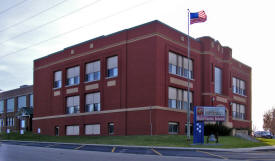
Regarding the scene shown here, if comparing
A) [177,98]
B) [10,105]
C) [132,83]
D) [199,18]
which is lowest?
[10,105]

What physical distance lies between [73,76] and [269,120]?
66.1 m

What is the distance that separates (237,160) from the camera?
19031 mm

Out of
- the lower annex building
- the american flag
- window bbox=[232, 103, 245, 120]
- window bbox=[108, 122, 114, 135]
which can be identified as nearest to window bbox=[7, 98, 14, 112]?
the lower annex building

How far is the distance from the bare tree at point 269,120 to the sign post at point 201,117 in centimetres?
6676

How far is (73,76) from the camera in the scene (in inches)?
1965

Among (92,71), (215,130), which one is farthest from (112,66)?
(215,130)

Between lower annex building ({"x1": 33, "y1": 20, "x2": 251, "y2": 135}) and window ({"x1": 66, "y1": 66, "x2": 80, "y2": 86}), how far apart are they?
14 cm

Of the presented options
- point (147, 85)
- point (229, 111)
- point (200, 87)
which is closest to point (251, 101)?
point (229, 111)

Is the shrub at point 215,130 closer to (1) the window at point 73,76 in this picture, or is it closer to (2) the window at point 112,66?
(2) the window at point 112,66

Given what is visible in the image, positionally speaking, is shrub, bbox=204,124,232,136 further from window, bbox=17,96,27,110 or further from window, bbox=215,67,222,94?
window, bbox=17,96,27,110

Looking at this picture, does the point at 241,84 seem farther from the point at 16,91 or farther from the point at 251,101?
the point at 16,91

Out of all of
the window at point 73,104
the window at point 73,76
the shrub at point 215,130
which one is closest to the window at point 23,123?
the window at point 73,104

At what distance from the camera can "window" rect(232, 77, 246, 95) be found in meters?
56.8

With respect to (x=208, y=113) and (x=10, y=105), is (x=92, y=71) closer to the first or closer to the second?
(x=208, y=113)
